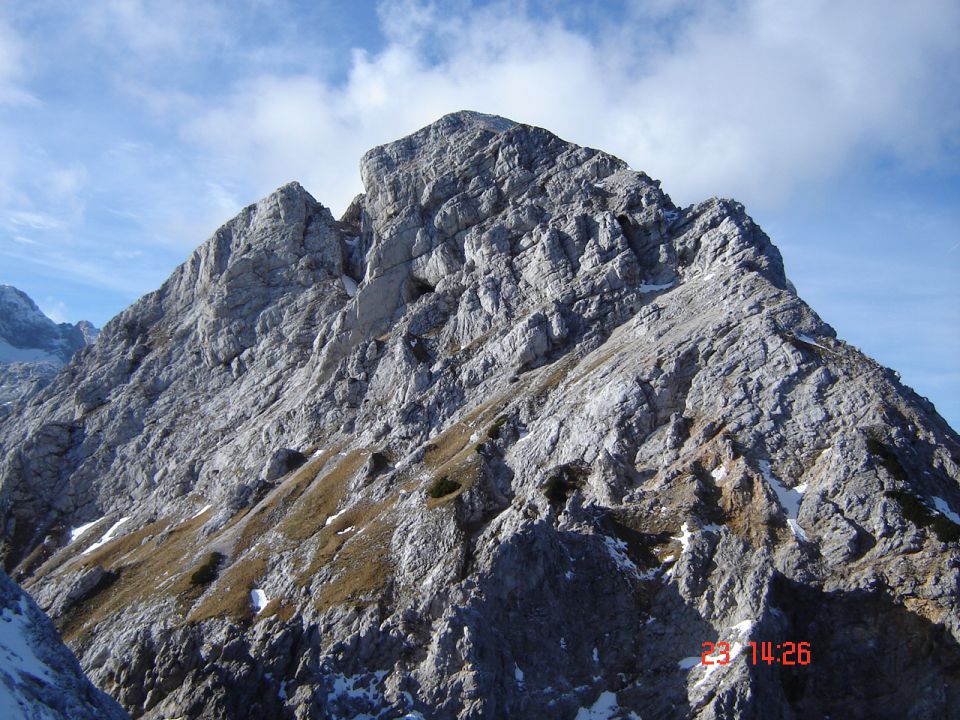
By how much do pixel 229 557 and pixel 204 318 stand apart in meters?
52.1

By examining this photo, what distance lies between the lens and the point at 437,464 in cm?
7069

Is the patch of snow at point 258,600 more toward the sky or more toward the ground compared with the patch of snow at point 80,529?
more toward the ground

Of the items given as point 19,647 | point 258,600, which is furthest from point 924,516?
point 19,647

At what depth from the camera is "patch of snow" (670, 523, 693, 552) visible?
49.9 m

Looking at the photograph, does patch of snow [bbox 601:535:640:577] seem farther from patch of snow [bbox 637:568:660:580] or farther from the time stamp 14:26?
the time stamp 14:26

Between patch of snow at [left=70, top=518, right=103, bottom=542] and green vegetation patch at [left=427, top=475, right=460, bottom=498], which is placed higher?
green vegetation patch at [left=427, top=475, right=460, bottom=498]

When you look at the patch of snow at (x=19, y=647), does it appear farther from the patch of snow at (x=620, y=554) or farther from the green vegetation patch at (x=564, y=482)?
the green vegetation patch at (x=564, y=482)

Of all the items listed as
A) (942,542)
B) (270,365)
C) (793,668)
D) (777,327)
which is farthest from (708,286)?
(270,365)

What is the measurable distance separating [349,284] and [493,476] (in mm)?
57700

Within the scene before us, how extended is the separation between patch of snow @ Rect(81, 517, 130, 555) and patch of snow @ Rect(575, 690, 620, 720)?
68.2 metres

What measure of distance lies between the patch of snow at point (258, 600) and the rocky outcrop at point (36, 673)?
22237mm

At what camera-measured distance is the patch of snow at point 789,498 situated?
4881 cm

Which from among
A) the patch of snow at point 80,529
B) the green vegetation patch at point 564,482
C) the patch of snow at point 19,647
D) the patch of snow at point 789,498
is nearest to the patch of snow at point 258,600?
the patch of snow at point 19,647

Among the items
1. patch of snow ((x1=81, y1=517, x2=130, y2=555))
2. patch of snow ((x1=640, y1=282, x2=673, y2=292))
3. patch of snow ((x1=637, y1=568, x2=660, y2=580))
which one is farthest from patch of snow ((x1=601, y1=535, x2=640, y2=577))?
patch of snow ((x1=81, y1=517, x2=130, y2=555))
